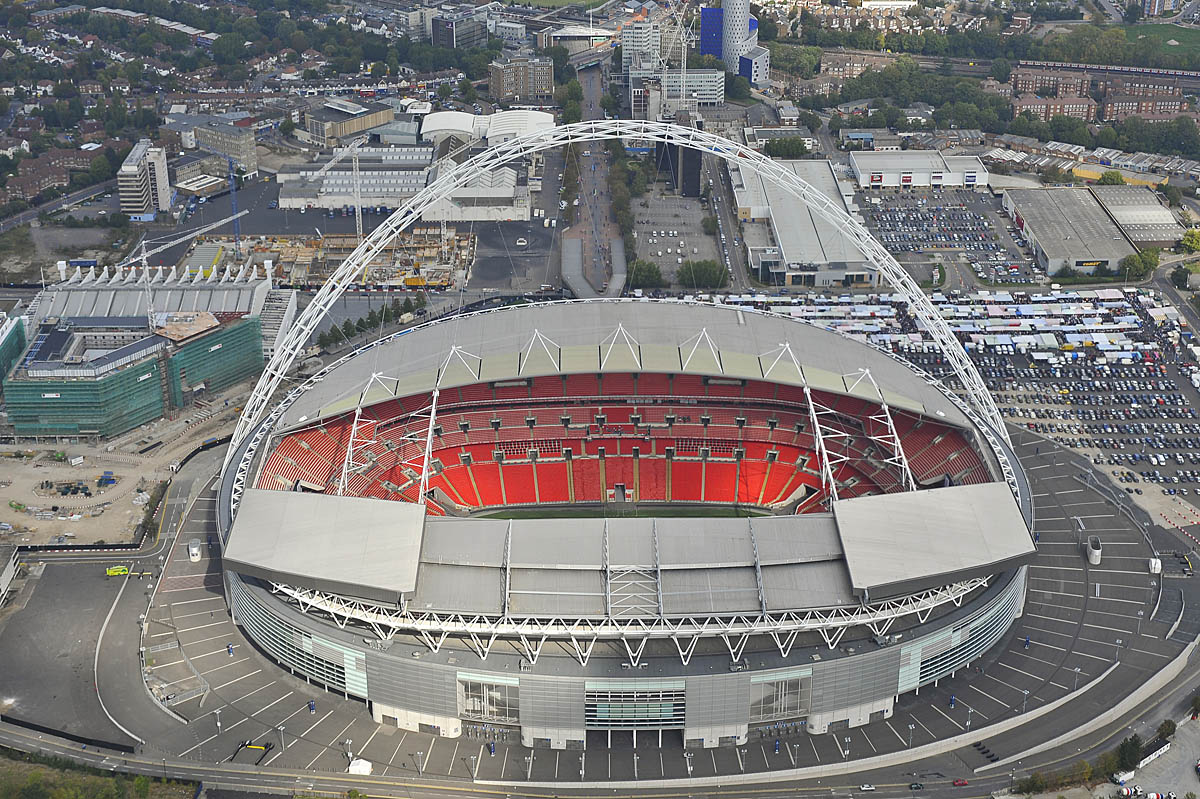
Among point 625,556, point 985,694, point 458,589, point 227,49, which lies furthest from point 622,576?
point 227,49

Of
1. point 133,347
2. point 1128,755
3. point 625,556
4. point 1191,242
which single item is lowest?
point 1191,242

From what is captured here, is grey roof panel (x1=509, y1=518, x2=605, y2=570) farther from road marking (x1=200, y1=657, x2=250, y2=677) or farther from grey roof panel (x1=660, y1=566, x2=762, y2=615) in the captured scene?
road marking (x1=200, y1=657, x2=250, y2=677)

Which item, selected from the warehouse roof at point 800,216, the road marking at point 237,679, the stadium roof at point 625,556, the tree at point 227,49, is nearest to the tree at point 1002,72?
the warehouse roof at point 800,216

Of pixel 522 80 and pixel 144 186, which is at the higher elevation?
Answer: pixel 144 186

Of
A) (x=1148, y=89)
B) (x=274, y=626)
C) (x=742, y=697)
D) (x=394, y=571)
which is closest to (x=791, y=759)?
(x=742, y=697)

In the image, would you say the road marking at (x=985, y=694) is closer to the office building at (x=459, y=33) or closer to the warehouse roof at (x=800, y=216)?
the warehouse roof at (x=800, y=216)

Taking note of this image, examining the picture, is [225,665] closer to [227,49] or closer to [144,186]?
[144,186]
